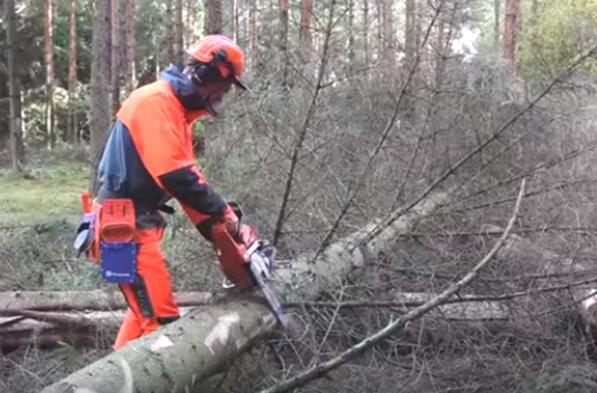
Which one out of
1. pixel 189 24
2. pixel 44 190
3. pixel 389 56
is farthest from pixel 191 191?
pixel 189 24

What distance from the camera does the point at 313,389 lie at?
3738 mm

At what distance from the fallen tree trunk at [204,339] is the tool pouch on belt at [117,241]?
47 cm

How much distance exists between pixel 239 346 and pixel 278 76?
435 cm

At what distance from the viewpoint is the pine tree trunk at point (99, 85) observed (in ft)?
34.0

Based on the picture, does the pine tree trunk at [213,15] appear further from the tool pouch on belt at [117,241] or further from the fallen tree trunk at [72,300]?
the tool pouch on belt at [117,241]

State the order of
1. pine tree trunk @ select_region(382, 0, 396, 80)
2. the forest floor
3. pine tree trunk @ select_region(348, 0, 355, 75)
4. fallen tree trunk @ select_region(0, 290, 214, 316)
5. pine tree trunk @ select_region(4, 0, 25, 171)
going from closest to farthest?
the forest floor, pine tree trunk @ select_region(348, 0, 355, 75), fallen tree trunk @ select_region(0, 290, 214, 316), pine tree trunk @ select_region(382, 0, 396, 80), pine tree trunk @ select_region(4, 0, 25, 171)

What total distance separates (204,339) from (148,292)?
0.63 meters

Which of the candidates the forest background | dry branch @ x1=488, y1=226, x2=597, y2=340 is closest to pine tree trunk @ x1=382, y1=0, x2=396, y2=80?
the forest background

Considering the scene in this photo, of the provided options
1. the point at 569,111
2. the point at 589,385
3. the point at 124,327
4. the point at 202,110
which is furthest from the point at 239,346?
the point at 569,111

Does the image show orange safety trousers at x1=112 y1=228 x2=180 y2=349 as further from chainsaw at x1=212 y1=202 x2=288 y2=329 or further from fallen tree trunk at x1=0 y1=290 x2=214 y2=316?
fallen tree trunk at x1=0 y1=290 x2=214 y2=316

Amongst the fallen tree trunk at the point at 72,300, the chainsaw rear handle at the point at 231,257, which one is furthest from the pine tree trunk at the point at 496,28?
the chainsaw rear handle at the point at 231,257

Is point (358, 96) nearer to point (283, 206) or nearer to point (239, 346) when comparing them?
point (283, 206)

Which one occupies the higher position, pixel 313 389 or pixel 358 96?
pixel 358 96

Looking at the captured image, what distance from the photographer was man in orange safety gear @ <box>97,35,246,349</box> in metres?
3.47
